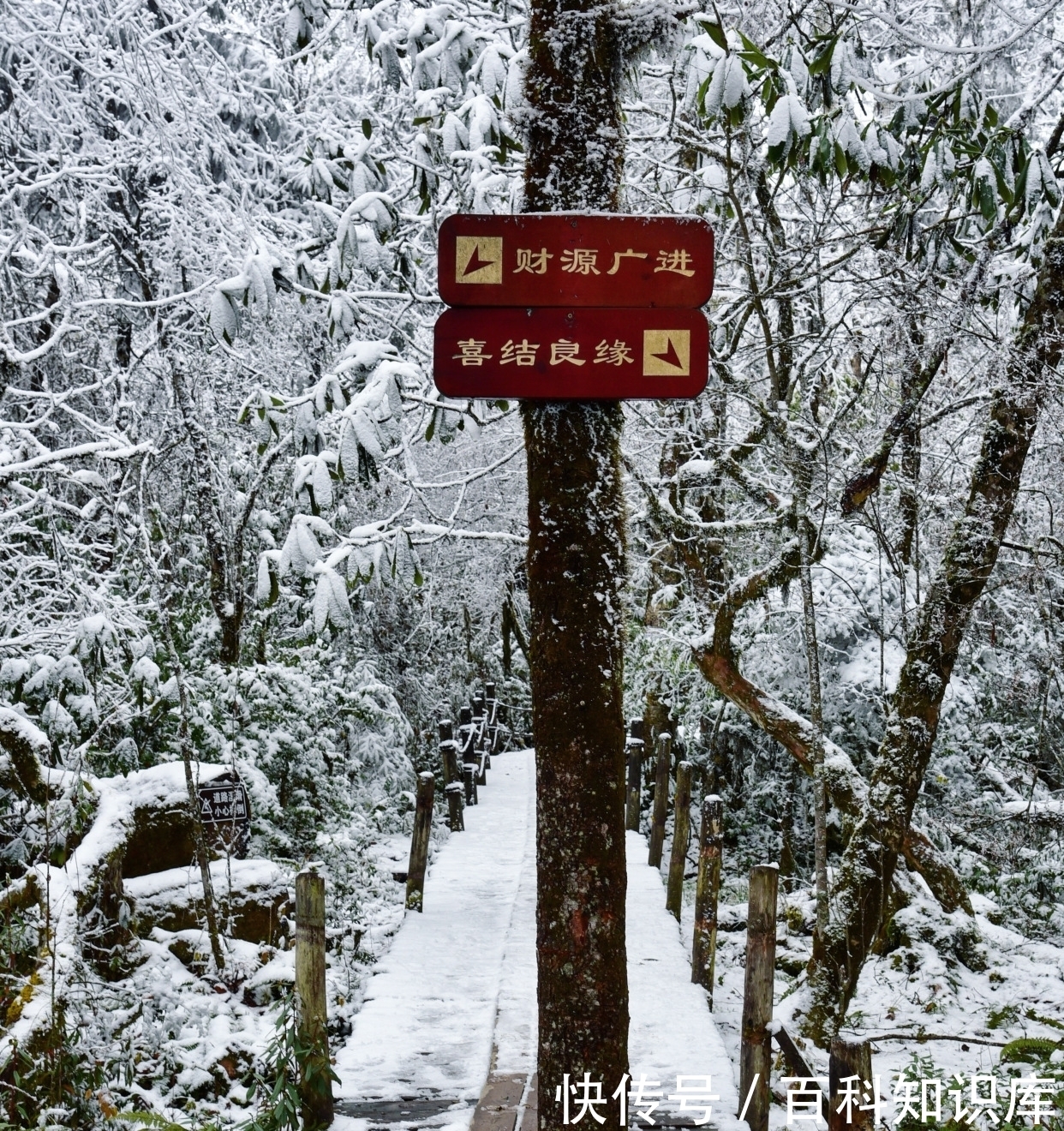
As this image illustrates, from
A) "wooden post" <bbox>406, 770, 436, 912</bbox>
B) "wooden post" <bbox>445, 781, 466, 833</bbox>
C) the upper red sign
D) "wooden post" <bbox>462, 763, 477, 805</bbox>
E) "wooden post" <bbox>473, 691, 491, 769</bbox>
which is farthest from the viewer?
"wooden post" <bbox>473, 691, 491, 769</bbox>

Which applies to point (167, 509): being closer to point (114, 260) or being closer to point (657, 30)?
point (114, 260)

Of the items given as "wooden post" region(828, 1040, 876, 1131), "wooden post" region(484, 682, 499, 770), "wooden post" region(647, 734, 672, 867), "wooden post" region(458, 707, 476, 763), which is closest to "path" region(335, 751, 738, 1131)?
"wooden post" region(647, 734, 672, 867)

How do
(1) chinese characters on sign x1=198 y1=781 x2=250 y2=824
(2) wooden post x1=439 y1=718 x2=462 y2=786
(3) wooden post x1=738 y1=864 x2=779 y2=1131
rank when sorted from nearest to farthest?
(3) wooden post x1=738 y1=864 x2=779 y2=1131 < (1) chinese characters on sign x1=198 y1=781 x2=250 y2=824 < (2) wooden post x1=439 y1=718 x2=462 y2=786

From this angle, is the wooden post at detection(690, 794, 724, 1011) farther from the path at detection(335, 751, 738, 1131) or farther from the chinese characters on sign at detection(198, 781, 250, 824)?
the chinese characters on sign at detection(198, 781, 250, 824)

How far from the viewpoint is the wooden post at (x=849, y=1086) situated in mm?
3531

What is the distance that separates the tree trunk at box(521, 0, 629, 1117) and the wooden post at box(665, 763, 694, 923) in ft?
17.7

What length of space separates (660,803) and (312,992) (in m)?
5.93

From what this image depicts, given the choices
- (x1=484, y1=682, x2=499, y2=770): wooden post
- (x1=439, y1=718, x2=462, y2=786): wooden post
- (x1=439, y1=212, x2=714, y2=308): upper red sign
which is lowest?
Result: (x1=484, y1=682, x2=499, y2=770): wooden post

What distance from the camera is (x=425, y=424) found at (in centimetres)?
854

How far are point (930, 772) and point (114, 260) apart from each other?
892 centimetres

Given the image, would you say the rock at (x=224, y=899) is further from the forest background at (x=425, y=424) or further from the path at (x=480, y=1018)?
the path at (x=480, y=1018)

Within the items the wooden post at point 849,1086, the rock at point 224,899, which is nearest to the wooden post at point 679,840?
the rock at point 224,899

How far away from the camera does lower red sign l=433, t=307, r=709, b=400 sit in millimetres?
3057

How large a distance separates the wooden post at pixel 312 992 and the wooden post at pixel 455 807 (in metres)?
6.40
